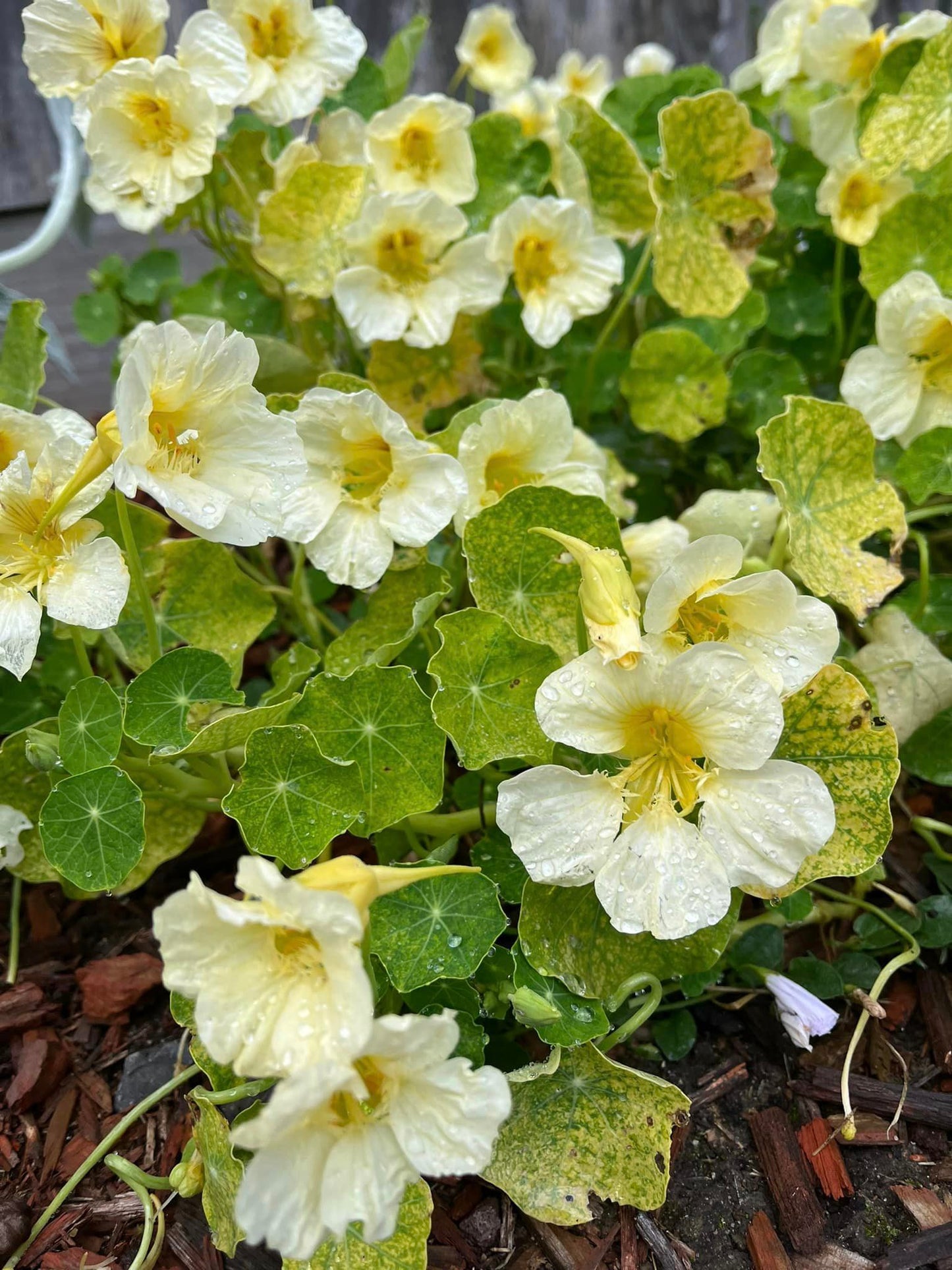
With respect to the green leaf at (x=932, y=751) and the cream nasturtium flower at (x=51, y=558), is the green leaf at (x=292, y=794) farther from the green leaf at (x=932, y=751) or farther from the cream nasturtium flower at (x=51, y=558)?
the green leaf at (x=932, y=751)

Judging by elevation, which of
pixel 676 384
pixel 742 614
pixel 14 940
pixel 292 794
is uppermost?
pixel 742 614

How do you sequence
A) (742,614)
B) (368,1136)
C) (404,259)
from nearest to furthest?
(368,1136) → (742,614) → (404,259)

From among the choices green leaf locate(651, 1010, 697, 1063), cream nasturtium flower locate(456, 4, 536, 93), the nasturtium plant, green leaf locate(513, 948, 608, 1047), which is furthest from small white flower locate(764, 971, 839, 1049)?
cream nasturtium flower locate(456, 4, 536, 93)

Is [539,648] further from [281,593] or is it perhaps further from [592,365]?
[592,365]

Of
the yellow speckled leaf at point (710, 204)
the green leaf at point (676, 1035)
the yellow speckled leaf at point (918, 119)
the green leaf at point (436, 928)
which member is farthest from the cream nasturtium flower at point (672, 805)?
the yellow speckled leaf at point (918, 119)

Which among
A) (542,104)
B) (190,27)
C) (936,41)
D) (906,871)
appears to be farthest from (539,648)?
(542,104)

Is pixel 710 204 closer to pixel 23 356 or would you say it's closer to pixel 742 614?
pixel 742 614

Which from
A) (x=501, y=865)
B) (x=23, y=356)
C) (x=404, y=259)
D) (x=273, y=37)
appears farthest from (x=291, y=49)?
(x=501, y=865)
